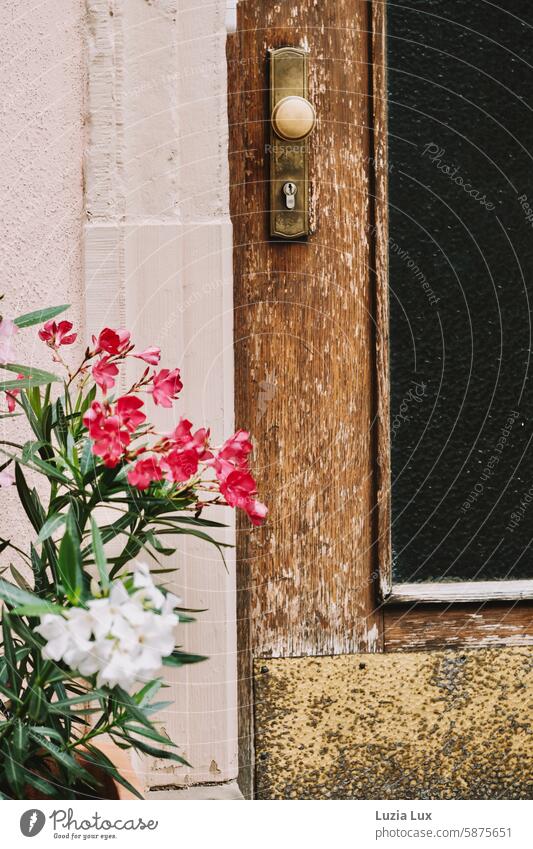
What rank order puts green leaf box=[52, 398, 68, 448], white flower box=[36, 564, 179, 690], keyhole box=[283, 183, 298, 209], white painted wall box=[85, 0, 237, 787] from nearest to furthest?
white flower box=[36, 564, 179, 690] → green leaf box=[52, 398, 68, 448] → white painted wall box=[85, 0, 237, 787] → keyhole box=[283, 183, 298, 209]

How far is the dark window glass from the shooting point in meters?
1.31

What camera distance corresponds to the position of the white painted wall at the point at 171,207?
115cm

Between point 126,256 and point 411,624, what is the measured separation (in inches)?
29.2

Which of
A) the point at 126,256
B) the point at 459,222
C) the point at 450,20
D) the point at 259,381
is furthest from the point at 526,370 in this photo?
the point at 126,256

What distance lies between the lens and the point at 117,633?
67 cm

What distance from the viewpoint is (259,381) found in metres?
1.27

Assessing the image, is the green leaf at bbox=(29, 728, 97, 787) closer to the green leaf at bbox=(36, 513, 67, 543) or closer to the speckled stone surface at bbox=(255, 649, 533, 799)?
the green leaf at bbox=(36, 513, 67, 543)

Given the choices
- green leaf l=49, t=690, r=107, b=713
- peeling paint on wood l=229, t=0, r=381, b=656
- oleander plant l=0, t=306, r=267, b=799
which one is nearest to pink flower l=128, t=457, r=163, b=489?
oleander plant l=0, t=306, r=267, b=799

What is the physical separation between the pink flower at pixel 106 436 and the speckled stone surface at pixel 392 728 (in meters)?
0.62

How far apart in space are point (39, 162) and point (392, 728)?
3.39 ft

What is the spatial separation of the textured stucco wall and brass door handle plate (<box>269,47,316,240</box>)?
0.29 m

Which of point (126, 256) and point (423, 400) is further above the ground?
point (126, 256)
